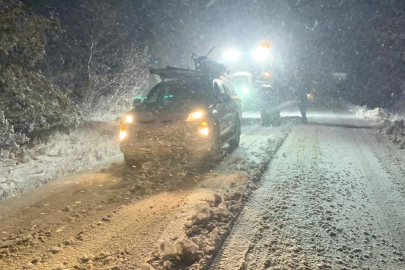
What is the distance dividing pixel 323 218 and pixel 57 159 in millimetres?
6735

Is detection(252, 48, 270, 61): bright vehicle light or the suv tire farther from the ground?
detection(252, 48, 270, 61): bright vehicle light

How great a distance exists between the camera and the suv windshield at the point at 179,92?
326 inches

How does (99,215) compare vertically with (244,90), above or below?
below

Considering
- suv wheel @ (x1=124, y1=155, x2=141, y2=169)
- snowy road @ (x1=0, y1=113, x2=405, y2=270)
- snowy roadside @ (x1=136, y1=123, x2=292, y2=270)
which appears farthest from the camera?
suv wheel @ (x1=124, y1=155, x2=141, y2=169)

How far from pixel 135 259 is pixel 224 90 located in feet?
21.7

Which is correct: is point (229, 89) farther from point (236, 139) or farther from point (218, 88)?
point (236, 139)

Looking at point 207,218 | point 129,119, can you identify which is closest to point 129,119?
point 129,119

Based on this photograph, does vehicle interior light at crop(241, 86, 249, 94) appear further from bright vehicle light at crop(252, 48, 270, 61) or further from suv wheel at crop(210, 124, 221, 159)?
suv wheel at crop(210, 124, 221, 159)

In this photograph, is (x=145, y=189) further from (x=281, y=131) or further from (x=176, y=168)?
(x=281, y=131)

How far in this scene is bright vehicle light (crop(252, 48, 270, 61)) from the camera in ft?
60.3

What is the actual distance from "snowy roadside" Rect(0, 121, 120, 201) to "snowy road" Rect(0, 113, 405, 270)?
2.09ft

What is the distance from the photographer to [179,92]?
8500mm

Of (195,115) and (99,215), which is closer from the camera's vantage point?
(99,215)

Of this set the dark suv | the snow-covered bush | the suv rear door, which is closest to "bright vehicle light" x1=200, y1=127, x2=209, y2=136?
the dark suv
